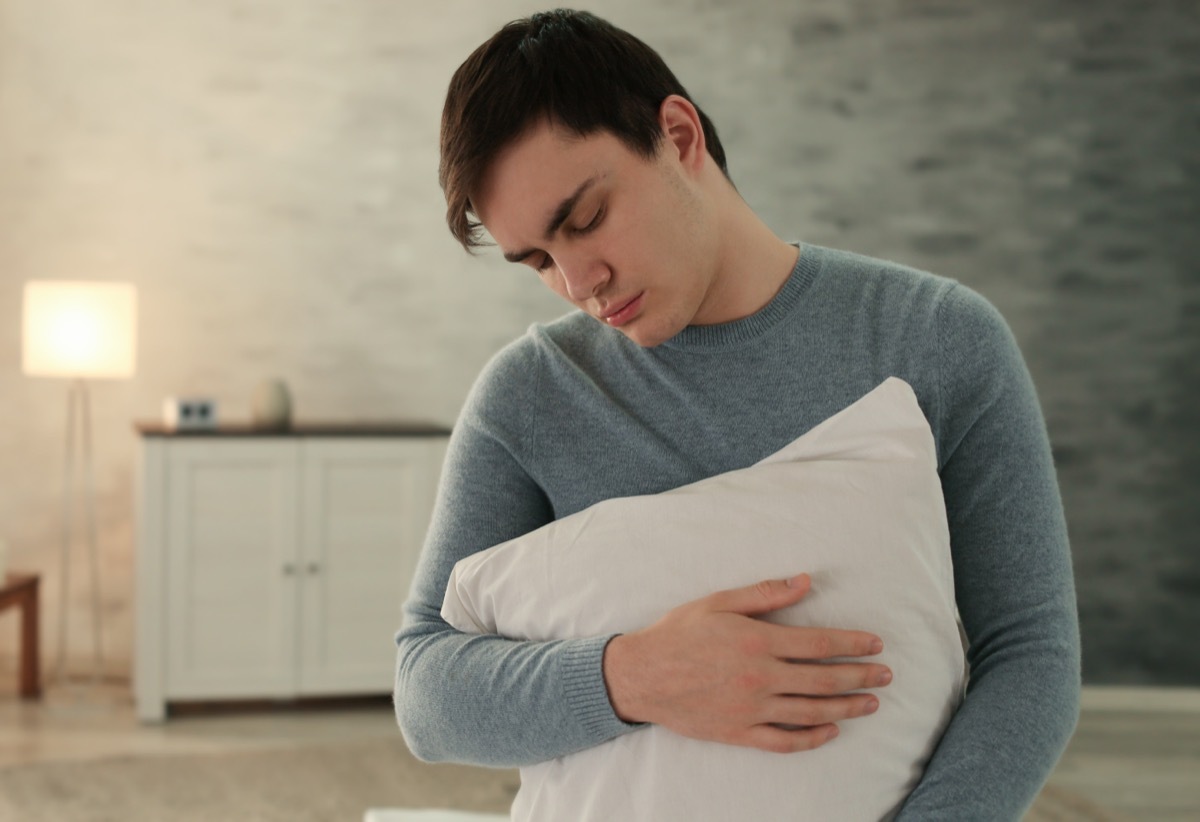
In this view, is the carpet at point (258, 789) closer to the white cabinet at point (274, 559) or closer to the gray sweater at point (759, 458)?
the white cabinet at point (274, 559)

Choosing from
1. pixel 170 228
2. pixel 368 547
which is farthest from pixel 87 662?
pixel 170 228

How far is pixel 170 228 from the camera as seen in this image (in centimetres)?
445

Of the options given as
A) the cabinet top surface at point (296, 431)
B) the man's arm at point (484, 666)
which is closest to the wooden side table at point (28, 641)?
the cabinet top surface at point (296, 431)

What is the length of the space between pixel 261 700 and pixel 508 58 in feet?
11.7

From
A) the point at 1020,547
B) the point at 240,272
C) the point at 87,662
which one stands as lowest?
the point at 87,662

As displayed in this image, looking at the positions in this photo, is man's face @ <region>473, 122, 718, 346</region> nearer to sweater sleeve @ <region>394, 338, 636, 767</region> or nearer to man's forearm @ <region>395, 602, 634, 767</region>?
sweater sleeve @ <region>394, 338, 636, 767</region>

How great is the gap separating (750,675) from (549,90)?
0.52m

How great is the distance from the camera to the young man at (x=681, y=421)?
996 millimetres

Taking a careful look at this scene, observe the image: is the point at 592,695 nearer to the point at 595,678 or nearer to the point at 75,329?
the point at 595,678

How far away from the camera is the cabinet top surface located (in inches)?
155

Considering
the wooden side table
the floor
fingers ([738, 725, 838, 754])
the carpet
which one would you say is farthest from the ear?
the wooden side table

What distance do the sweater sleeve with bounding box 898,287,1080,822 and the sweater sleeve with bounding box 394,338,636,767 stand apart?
Answer: 0.28 m

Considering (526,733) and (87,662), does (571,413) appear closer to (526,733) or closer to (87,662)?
(526,733)

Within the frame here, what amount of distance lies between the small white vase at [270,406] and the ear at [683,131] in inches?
126
